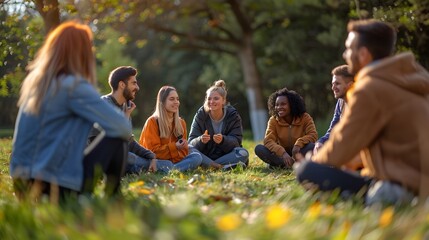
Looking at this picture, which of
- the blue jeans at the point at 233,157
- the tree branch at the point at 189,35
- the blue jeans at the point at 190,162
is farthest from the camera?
the tree branch at the point at 189,35

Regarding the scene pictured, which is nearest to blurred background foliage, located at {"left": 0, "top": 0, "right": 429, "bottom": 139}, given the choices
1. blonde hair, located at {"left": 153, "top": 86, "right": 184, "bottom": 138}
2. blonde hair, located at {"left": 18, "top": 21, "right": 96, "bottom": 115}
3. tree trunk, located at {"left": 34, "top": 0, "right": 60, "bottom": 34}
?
tree trunk, located at {"left": 34, "top": 0, "right": 60, "bottom": 34}

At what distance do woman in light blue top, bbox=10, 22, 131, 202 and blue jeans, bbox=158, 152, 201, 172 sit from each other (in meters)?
3.85

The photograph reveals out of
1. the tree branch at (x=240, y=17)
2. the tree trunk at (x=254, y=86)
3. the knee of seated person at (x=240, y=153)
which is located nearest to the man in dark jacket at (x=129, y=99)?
the knee of seated person at (x=240, y=153)

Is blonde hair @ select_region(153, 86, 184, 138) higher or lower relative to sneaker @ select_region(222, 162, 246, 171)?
higher

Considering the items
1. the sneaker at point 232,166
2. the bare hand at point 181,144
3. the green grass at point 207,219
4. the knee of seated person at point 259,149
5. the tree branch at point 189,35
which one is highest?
the tree branch at point 189,35

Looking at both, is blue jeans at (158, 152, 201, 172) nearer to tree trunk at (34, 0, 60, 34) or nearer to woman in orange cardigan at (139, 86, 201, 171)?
woman in orange cardigan at (139, 86, 201, 171)

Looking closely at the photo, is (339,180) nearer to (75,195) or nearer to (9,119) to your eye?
(75,195)

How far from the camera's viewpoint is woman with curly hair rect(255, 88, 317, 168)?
31.7 ft

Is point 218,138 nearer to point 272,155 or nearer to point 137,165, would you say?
point 272,155

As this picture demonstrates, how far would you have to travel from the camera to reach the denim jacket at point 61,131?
5199 millimetres

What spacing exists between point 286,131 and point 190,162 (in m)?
1.41

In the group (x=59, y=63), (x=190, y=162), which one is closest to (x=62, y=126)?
(x=59, y=63)

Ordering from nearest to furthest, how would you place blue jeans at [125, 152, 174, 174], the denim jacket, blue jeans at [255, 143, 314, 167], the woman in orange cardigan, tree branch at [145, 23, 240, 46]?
the denim jacket < blue jeans at [125, 152, 174, 174] < the woman in orange cardigan < blue jeans at [255, 143, 314, 167] < tree branch at [145, 23, 240, 46]

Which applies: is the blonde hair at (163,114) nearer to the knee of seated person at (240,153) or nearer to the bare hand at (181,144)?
the bare hand at (181,144)
